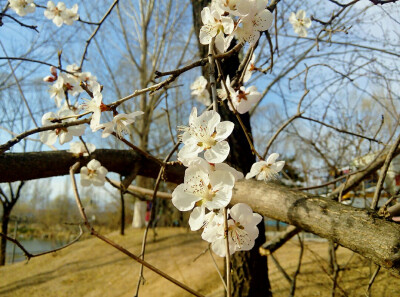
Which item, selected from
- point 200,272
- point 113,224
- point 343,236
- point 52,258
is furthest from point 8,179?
point 113,224

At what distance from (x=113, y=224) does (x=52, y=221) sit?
6.14 metres

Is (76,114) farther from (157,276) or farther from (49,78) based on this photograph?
(157,276)

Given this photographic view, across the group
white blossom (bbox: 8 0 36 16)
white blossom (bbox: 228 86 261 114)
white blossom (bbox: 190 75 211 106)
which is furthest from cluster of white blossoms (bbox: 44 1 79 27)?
white blossom (bbox: 228 86 261 114)

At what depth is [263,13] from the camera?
76 cm

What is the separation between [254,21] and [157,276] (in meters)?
4.19

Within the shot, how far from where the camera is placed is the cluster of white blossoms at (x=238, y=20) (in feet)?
2.35

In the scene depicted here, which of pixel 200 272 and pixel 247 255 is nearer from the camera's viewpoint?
pixel 247 255

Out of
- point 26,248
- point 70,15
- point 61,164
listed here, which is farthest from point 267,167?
point 26,248

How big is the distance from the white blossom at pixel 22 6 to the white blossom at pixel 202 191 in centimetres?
190

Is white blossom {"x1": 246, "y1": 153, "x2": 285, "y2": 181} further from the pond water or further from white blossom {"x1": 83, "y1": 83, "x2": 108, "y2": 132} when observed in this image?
the pond water

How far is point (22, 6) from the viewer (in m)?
1.79

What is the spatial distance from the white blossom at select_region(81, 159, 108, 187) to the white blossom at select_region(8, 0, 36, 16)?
1235 millimetres

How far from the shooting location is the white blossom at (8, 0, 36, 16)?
5.80 ft

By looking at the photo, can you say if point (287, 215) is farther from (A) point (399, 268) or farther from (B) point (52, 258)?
(B) point (52, 258)
